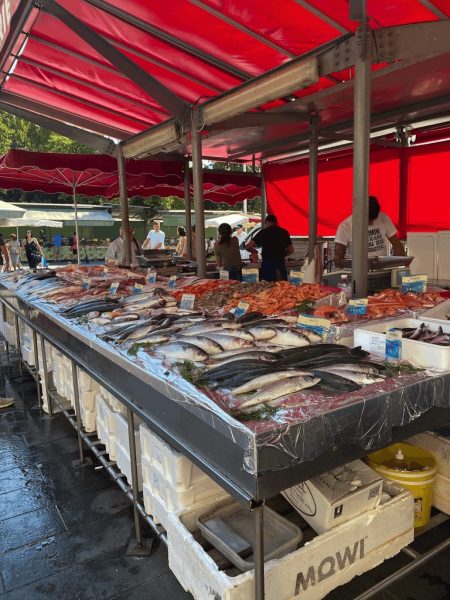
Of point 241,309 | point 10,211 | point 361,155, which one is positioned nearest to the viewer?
point 241,309

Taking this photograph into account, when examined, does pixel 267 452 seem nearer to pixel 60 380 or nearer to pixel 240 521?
pixel 240 521

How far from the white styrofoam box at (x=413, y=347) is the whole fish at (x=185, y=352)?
2.96 ft

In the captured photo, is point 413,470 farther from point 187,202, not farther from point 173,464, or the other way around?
point 187,202

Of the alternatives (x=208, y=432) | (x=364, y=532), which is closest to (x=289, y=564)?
(x=364, y=532)

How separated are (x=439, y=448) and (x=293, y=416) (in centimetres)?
162

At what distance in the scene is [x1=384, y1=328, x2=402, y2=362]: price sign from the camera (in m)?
2.25

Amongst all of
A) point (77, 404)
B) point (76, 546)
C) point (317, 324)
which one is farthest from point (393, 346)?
point (77, 404)

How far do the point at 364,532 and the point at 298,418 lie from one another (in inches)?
36.0

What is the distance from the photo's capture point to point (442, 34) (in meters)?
3.38

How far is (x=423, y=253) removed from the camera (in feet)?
16.4

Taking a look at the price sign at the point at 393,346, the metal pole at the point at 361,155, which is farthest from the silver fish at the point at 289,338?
the metal pole at the point at 361,155

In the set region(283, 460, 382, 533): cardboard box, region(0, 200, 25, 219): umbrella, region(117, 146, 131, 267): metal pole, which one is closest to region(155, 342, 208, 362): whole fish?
region(283, 460, 382, 533): cardboard box

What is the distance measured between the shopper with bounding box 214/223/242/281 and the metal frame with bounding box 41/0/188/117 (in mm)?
3254

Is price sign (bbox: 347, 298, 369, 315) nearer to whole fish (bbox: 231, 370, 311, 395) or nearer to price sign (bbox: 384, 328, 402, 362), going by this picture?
price sign (bbox: 384, 328, 402, 362)
